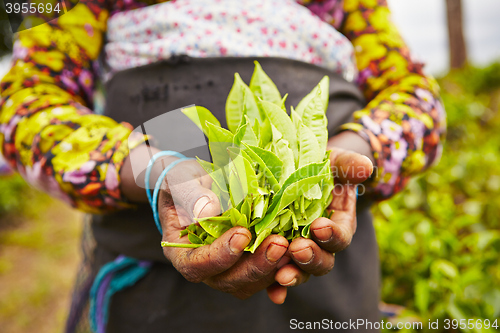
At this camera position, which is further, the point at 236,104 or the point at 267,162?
the point at 236,104

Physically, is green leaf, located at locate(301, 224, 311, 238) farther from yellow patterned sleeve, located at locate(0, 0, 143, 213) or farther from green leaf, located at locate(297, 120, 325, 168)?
yellow patterned sleeve, located at locate(0, 0, 143, 213)

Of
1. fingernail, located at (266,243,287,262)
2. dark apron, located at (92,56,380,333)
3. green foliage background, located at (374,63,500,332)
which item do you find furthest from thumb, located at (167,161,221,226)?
green foliage background, located at (374,63,500,332)

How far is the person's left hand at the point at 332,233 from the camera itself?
0.57 metres

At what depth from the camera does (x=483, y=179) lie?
2705mm

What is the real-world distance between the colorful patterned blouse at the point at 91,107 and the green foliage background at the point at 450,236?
0.94 metres

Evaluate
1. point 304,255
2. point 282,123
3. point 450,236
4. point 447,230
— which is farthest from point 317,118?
point 447,230

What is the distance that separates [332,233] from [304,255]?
0.06 m

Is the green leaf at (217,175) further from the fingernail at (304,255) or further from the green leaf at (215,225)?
the fingernail at (304,255)

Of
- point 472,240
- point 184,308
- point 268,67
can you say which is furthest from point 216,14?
point 472,240

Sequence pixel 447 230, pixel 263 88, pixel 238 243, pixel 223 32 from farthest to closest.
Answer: pixel 447 230 → pixel 223 32 → pixel 263 88 → pixel 238 243

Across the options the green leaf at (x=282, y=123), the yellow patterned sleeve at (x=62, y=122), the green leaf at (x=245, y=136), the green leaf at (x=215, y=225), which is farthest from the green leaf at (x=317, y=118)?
the yellow patterned sleeve at (x=62, y=122)

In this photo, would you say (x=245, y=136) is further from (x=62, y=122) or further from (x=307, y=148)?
(x=62, y=122)

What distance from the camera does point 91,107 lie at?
1.02 m

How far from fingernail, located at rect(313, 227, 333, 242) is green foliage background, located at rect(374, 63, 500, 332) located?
3.98 ft
